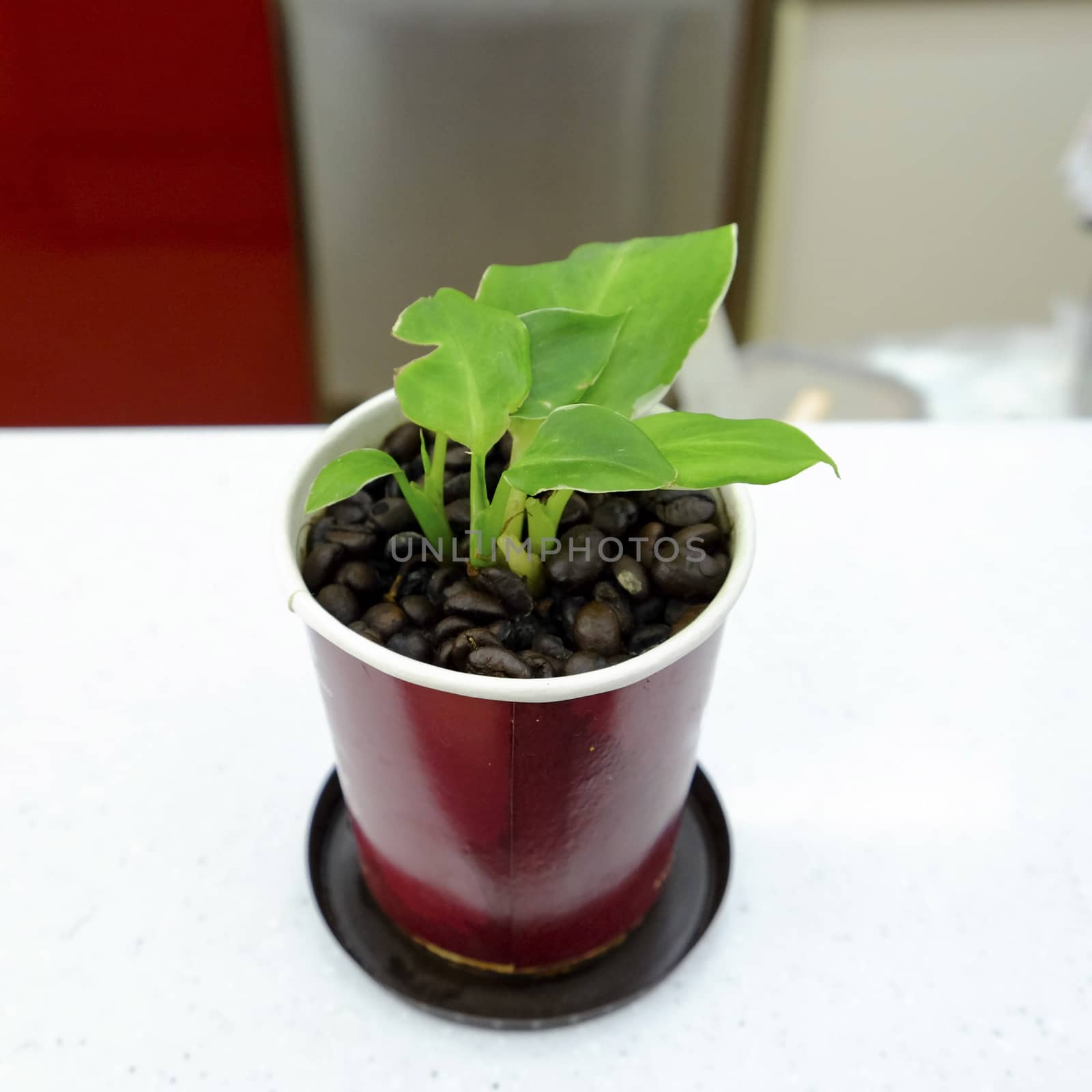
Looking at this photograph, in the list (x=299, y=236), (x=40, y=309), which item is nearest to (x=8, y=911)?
(x=299, y=236)

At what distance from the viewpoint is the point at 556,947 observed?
0.43m

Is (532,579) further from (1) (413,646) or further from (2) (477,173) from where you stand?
(2) (477,173)

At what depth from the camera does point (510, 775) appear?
35 cm

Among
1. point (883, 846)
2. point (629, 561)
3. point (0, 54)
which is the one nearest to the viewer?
point (629, 561)

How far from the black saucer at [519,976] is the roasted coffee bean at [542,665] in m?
0.16

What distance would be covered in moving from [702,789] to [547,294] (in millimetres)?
254

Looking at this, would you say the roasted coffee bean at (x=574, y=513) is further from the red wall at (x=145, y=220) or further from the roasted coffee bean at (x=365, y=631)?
the red wall at (x=145, y=220)

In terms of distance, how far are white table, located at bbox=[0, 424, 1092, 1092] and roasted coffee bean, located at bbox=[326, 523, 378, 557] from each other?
17cm

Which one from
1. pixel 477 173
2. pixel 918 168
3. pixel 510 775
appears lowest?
pixel 918 168

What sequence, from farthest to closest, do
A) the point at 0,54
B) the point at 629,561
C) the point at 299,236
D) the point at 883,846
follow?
1. the point at 299,236
2. the point at 0,54
3. the point at 883,846
4. the point at 629,561

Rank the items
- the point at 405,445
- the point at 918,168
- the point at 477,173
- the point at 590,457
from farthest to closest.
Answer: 1. the point at 918,168
2. the point at 477,173
3. the point at 405,445
4. the point at 590,457

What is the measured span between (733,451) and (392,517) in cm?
14

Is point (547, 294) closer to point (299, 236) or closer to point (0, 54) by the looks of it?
point (299, 236)

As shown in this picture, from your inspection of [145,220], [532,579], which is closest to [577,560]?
[532,579]
